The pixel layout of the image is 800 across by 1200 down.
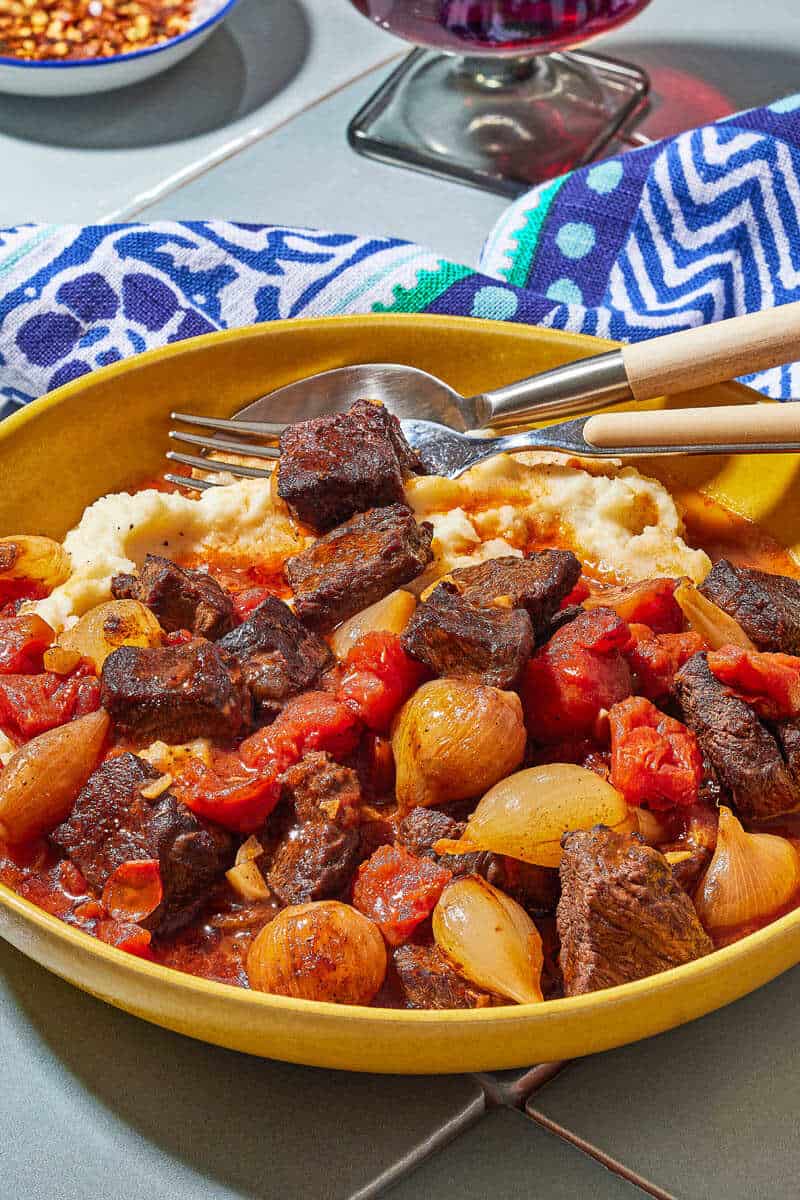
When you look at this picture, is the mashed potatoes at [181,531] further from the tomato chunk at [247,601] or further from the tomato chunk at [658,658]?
the tomato chunk at [658,658]

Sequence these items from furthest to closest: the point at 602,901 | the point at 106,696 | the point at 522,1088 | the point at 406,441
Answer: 1. the point at 406,441
2. the point at 106,696
3. the point at 522,1088
4. the point at 602,901

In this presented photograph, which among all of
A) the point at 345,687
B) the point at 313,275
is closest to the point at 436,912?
the point at 345,687

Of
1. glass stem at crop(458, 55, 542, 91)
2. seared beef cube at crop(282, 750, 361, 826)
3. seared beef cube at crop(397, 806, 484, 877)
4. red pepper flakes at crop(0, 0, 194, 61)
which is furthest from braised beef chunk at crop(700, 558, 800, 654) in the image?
red pepper flakes at crop(0, 0, 194, 61)

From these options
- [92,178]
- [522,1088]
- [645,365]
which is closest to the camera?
[522,1088]

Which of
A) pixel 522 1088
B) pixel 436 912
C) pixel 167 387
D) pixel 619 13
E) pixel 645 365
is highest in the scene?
pixel 619 13

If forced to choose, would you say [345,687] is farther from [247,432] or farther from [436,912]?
[247,432]

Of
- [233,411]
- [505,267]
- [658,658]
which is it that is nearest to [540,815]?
[658,658]

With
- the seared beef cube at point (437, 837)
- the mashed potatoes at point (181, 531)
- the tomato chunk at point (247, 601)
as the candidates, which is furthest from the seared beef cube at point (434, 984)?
the mashed potatoes at point (181, 531)

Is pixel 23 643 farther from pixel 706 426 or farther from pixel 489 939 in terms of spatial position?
pixel 706 426
